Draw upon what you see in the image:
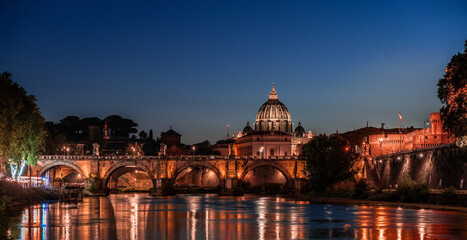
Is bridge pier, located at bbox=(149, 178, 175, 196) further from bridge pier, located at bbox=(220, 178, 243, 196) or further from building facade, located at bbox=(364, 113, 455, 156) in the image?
building facade, located at bbox=(364, 113, 455, 156)

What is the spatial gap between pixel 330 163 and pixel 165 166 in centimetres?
3329

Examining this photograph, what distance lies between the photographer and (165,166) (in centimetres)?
10950

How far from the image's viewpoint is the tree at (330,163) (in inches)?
3386

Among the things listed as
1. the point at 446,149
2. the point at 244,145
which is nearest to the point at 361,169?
the point at 446,149

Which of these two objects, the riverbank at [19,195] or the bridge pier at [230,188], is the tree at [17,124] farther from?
the bridge pier at [230,188]

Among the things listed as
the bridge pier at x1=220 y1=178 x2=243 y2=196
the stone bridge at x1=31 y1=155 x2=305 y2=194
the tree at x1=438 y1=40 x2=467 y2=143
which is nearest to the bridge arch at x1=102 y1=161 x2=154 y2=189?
the stone bridge at x1=31 y1=155 x2=305 y2=194

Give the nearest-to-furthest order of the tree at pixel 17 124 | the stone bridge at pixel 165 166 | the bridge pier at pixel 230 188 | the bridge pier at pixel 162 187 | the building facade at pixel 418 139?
the tree at pixel 17 124 → the building facade at pixel 418 139 → the bridge pier at pixel 162 187 → the bridge pier at pixel 230 188 → the stone bridge at pixel 165 166

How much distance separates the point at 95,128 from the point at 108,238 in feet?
537

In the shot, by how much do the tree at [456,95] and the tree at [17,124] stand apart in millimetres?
34418

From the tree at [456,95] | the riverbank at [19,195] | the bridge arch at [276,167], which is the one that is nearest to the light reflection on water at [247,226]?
the tree at [456,95]

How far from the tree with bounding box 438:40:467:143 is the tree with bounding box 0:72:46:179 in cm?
3442

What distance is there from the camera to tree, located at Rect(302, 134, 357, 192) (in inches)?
3386

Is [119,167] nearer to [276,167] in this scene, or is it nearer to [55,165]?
[55,165]

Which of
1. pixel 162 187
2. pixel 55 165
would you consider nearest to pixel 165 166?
pixel 162 187
